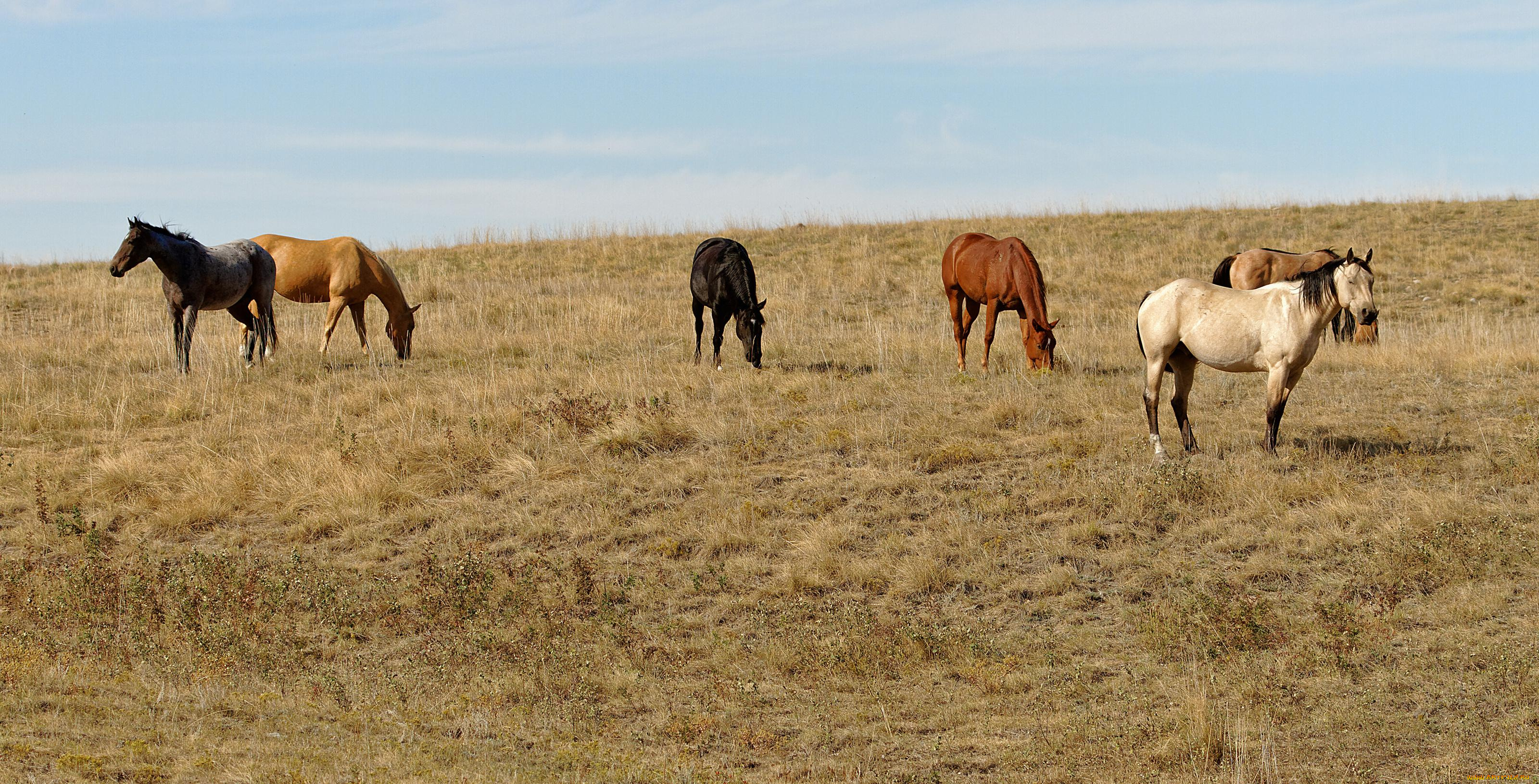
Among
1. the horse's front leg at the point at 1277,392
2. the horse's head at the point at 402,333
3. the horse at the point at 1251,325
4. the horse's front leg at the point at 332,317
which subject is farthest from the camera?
the horse's head at the point at 402,333

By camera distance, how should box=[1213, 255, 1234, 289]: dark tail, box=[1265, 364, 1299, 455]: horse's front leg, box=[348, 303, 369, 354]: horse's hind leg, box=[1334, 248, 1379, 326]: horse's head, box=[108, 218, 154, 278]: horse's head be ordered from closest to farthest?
box=[1334, 248, 1379, 326]: horse's head → box=[1265, 364, 1299, 455]: horse's front leg → box=[108, 218, 154, 278]: horse's head → box=[348, 303, 369, 354]: horse's hind leg → box=[1213, 255, 1234, 289]: dark tail

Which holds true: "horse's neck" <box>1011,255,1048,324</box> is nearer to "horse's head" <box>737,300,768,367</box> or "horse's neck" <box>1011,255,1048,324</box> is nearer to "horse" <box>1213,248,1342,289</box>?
"horse's head" <box>737,300,768,367</box>

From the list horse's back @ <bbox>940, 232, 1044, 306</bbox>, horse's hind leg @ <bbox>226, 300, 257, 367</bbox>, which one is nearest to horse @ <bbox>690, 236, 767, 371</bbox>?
horse's back @ <bbox>940, 232, 1044, 306</bbox>

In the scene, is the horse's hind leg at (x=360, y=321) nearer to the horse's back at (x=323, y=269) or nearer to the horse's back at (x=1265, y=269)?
the horse's back at (x=323, y=269)

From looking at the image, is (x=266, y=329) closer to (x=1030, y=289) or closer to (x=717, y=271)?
(x=717, y=271)

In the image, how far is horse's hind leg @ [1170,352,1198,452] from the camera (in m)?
10.6

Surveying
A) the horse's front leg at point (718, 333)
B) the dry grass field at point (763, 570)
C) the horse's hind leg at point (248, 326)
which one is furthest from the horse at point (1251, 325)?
the horse's hind leg at point (248, 326)

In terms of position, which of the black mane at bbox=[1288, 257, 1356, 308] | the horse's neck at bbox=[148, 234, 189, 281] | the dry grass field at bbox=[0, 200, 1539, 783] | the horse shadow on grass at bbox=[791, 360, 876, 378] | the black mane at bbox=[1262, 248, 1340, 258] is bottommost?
the dry grass field at bbox=[0, 200, 1539, 783]

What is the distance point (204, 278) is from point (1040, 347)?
1035 cm

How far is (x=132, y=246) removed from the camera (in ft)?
45.0

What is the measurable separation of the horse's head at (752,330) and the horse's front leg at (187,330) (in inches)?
270

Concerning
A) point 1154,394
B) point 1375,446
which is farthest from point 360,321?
point 1375,446

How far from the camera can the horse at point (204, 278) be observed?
45.4 ft

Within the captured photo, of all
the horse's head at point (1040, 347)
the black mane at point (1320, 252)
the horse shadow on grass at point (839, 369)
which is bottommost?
the horse shadow on grass at point (839, 369)
